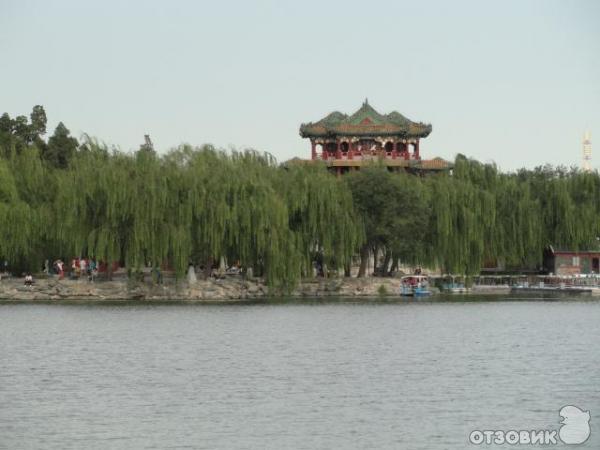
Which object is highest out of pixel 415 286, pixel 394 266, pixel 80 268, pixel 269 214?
pixel 269 214

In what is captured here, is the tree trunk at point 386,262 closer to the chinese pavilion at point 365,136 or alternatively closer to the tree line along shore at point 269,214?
the tree line along shore at point 269,214

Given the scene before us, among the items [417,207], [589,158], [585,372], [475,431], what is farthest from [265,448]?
[589,158]

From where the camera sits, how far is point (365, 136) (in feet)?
225

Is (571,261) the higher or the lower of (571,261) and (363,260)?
the higher

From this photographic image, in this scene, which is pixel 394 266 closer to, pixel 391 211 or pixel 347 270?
pixel 347 270

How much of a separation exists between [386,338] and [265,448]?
14.9 m

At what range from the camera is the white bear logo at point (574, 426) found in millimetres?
19953

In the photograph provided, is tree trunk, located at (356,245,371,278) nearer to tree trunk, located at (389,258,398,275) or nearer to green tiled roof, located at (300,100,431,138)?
tree trunk, located at (389,258,398,275)

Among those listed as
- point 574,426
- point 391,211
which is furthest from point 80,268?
point 574,426

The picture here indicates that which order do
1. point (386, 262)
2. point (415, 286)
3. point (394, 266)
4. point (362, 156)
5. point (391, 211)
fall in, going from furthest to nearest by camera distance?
point (362, 156)
point (394, 266)
point (386, 262)
point (415, 286)
point (391, 211)

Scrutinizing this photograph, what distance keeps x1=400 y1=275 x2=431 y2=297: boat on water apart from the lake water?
9484 millimetres

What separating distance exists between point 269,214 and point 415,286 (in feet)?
29.3

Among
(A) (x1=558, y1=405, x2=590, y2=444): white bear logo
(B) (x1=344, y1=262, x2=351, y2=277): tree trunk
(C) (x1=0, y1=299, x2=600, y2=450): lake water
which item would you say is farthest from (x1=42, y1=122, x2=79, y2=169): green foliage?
(A) (x1=558, y1=405, x2=590, y2=444): white bear logo

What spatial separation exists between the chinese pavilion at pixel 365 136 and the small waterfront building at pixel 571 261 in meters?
8.94
